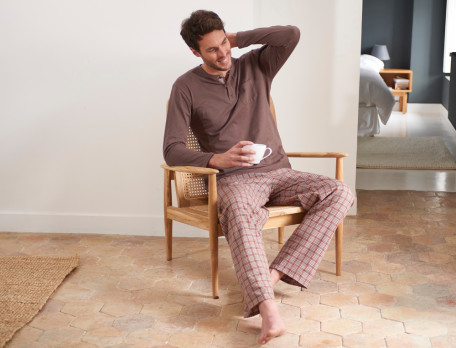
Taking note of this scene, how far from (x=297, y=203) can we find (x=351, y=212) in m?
1.22

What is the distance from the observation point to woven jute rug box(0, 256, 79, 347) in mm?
2453

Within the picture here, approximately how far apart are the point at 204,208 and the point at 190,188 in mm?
222

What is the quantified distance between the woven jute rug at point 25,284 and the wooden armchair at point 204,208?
1.73ft

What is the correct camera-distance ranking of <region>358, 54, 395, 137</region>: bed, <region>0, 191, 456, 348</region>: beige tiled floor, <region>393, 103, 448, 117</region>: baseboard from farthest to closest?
<region>393, 103, 448, 117</region>: baseboard → <region>358, 54, 395, 137</region>: bed → <region>0, 191, 456, 348</region>: beige tiled floor

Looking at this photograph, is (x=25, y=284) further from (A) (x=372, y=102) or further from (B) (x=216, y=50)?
(A) (x=372, y=102)

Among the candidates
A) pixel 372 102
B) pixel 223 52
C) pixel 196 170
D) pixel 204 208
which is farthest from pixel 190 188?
pixel 372 102

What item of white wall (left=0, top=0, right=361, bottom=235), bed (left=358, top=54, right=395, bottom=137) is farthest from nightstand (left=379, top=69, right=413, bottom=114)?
white wall (left=0, top=0, right=361, bottom=235)

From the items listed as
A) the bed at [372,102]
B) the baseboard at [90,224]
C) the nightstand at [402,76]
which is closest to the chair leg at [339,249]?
the baseboard at [90,224]

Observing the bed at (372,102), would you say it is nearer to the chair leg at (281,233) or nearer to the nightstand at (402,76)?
the nightstand at (402,76)

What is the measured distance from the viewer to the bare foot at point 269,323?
2.19m

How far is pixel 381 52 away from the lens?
8.63m

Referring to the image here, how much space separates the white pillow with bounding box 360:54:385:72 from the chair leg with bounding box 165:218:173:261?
4299 mm

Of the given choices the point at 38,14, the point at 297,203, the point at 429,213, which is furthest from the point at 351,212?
the point at 38,14

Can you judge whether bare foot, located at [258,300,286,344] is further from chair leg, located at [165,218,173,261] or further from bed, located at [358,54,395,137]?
bed, located at [358,54,395,137]
